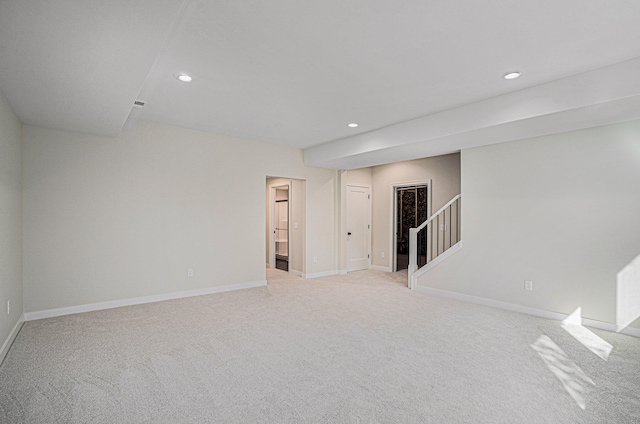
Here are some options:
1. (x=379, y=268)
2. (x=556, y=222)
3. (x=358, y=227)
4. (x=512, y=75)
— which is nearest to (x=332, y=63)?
(x=512, y=75)

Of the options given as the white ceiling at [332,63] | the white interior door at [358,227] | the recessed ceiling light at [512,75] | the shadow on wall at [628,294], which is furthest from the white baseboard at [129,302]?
the shadow on wall at [628,294]

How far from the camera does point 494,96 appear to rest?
3650 millimetres

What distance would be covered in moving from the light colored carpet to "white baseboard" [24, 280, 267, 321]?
0.18 metres

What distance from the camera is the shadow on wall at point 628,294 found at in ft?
11.4

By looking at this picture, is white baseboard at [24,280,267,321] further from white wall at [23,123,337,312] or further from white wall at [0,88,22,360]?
white wall at [0,88,22,360]

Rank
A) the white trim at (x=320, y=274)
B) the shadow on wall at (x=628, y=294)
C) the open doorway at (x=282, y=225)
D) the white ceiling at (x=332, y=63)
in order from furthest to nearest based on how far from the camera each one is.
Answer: the open doorway at (x=282, y=225), the white trim at (x=320, y=274), the shadow on wall at (x=628, y=294), the white ceiling at (x=332, y=63)

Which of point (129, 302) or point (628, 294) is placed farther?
point (129, 302)

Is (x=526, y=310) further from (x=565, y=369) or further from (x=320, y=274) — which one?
(x=320, y=274)

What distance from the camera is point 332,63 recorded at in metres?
2.93

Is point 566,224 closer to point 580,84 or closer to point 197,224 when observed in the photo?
point 580,84

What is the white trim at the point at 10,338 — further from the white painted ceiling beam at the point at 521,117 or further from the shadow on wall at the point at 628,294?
the shadow on wall at the point at 628,294

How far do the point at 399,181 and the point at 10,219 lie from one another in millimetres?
6337

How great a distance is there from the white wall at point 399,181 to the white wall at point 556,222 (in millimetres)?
1332

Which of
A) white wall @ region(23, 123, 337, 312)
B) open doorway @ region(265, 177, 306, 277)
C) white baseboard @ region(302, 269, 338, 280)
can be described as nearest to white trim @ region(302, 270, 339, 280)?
white baseboard @ region(302, 269, 338, 280)
